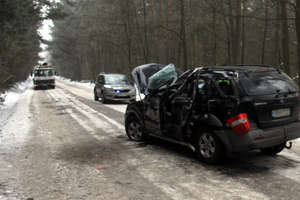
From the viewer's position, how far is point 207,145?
227 inches

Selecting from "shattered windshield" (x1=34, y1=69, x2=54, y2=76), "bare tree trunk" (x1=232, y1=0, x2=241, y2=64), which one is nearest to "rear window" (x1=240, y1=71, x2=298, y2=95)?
"bare tree trunk" (x1=232, y1=0, x2=241, y2=64)

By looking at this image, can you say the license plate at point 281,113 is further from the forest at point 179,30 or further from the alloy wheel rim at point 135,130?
the forest at point 179,30

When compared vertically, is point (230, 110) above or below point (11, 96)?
above

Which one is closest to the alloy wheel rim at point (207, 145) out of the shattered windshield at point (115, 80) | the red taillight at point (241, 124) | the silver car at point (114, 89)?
the red taillight at point (241, 124)

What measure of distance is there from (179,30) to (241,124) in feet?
79.9

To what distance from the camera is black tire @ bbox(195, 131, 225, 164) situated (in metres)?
5.50

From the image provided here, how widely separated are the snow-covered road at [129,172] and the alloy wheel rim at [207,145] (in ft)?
0.77

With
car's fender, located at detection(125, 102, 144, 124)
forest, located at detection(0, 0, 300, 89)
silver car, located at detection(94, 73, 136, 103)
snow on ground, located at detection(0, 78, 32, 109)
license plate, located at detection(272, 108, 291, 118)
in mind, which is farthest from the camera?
snow on ground, located at detection(0, 78, 32, 109)

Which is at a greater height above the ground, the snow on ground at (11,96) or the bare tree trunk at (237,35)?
the bare tree trunk at (237,35)

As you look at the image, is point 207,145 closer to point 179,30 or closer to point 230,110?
point 230,110

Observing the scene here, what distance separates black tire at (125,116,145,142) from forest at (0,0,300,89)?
30.4 ft

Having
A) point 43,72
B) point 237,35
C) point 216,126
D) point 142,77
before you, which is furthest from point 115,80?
point 43,72

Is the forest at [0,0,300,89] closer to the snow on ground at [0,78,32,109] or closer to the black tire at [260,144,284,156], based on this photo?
the snow on ground at [0,78,32,109]

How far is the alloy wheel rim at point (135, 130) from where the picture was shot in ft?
25.9
